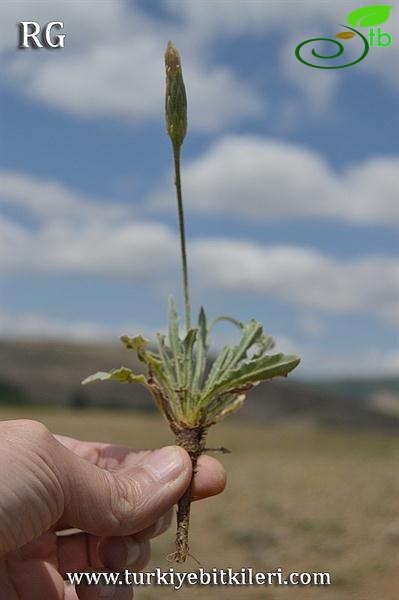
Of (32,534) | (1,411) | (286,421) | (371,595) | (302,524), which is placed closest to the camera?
(32,534)

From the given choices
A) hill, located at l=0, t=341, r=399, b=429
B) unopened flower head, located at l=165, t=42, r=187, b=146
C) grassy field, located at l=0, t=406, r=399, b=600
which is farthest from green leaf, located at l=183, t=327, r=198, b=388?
hill, located at l=0, t=341, r=399, b=429

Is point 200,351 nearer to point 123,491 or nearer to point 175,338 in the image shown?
point 175,338

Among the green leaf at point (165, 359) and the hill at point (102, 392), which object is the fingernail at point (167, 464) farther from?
the hill at point (102, 392)

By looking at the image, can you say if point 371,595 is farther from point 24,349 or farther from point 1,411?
point 24,349

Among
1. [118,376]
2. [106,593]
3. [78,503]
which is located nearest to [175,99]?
[118,376]

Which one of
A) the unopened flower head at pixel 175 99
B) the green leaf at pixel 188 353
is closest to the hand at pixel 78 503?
the green leaf at pixel 188 353

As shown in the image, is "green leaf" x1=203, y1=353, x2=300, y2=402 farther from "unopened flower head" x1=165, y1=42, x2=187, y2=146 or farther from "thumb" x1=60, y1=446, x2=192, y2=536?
"unopened flower head" x1=165, y1=42, x2=187, y2=146

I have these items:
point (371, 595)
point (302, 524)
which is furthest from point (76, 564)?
point (302, 524)

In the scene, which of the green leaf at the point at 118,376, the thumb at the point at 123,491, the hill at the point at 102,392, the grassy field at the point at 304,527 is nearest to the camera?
the thumb at the point at 123,491
